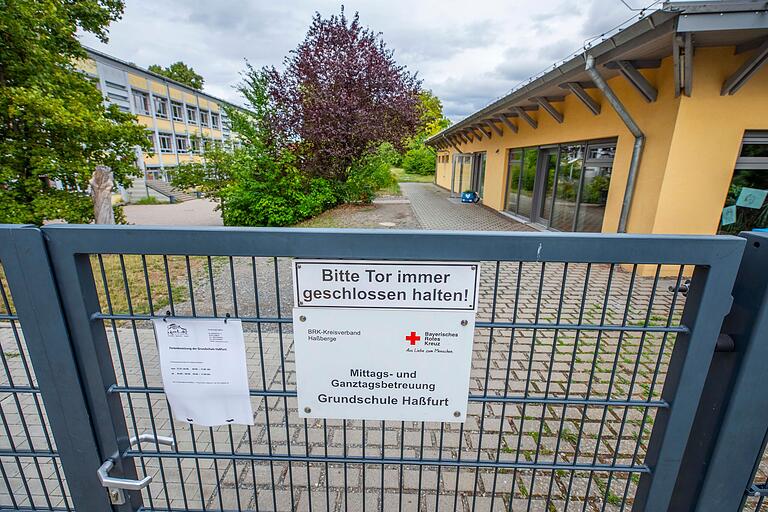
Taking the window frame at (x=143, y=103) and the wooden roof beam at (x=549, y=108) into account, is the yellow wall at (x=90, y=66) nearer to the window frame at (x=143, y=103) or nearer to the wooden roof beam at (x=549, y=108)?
the window frame at (x=143, y=103)

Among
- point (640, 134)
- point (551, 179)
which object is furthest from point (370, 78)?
point (640, 134)

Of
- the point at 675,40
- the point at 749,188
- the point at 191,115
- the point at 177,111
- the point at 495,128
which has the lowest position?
the point at 749,188

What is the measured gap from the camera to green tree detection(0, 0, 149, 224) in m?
6.82

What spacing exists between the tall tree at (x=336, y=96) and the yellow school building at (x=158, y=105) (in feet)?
41.6

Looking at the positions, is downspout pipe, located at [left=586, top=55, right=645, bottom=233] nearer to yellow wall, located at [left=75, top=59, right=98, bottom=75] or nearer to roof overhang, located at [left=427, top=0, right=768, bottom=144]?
roof overhang, located at [left=427, top=0, right=768, bottom=144]

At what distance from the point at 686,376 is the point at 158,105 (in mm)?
37203

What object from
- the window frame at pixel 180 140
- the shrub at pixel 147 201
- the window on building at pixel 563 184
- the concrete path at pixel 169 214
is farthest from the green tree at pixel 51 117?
the window frame at pixel 180 140

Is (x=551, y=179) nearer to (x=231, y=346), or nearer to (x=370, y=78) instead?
(x=370, y=78)

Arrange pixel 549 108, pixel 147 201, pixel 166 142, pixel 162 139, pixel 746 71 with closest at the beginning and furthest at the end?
pixel 746 71 < pixel 549 108 < pixel 147 201 < pixel 162 139 < pixel 166 142

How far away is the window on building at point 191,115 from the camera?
33781 mm

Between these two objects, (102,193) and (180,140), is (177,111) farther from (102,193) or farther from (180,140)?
(102,193)

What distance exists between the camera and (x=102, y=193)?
821cm

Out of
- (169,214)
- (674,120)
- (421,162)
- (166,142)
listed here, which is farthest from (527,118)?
(421,162)

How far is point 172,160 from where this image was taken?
32031mm
